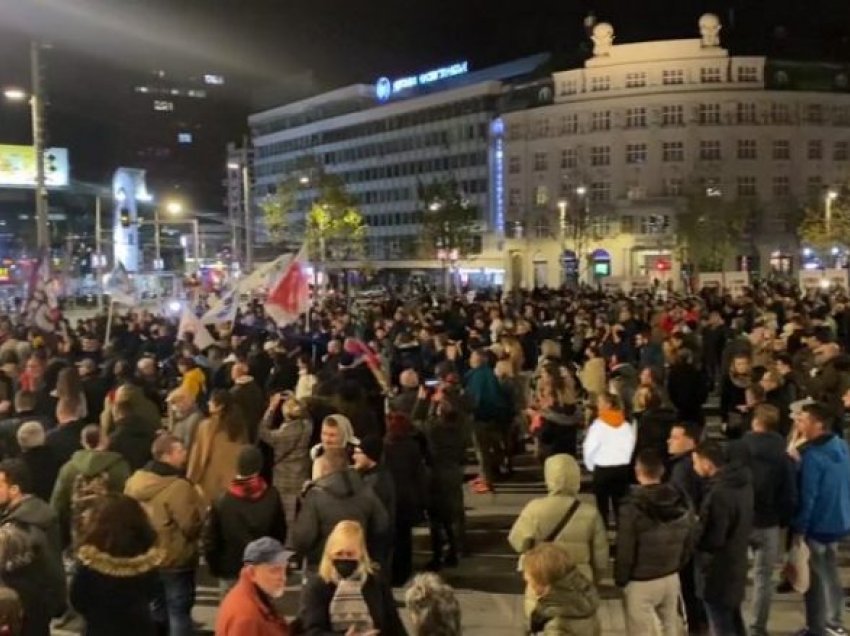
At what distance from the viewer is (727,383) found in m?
13.4

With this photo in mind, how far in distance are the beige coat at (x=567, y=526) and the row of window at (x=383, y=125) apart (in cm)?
7923

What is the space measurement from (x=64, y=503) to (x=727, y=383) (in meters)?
8.62

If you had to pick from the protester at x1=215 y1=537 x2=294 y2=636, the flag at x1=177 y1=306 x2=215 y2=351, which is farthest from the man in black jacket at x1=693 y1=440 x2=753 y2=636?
the flag at x1=177 y1=306 x2=215 y2=351

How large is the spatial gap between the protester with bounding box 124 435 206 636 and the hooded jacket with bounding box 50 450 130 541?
45 centimetres

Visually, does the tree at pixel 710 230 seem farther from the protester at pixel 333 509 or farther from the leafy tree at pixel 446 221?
the protester at pixel 333 509

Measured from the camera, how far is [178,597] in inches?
279

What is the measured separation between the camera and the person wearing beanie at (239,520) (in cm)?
693

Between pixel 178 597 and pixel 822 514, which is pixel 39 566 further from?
pixel 822 514

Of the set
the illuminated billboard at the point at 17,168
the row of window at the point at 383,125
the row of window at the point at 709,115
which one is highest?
the row of window at the point at 383,125

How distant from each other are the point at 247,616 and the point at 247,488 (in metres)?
2.20

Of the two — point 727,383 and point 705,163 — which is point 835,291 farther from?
point 705,163

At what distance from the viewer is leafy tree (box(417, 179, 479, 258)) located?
75.6m

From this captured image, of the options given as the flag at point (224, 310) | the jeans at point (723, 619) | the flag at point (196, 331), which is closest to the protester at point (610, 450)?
the jeans at point (723, 619)

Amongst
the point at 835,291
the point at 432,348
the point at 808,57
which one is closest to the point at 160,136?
the point at 808,57
